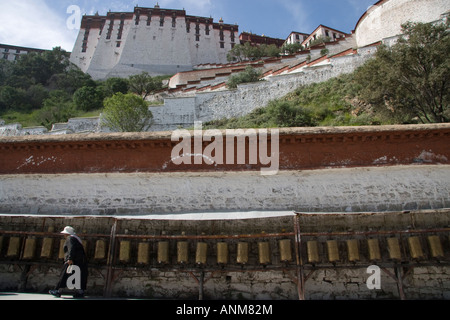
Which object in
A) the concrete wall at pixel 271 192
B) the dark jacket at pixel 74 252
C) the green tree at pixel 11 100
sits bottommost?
the dark jacket at pixel 74 252

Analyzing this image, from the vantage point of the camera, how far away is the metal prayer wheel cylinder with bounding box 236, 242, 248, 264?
6.13 metres

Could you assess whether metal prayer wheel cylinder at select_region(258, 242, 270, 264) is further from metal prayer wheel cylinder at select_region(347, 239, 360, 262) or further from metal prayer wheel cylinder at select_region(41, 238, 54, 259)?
metal prayer wheel cylinder at select_region(41, 238, 54, 259)

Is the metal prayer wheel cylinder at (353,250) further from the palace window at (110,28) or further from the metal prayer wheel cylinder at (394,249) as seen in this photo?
the palace window at (110,28)

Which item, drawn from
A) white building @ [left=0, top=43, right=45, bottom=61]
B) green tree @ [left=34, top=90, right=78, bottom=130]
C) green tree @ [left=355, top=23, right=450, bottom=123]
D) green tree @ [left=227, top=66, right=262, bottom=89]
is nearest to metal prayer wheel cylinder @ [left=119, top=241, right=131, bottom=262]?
green tree @ [left=355, top=23, right=450, bottom=123]

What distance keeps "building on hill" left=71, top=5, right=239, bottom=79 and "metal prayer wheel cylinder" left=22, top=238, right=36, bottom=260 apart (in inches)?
1835

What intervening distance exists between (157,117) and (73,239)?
63.3 ft

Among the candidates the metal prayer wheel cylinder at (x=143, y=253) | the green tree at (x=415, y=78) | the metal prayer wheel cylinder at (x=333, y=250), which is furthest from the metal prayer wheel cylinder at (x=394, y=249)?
the green tree at (x=415, y=78)

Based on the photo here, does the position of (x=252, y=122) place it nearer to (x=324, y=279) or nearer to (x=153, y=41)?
(x=324, y=279)

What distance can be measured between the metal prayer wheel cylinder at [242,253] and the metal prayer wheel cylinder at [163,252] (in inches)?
55.7

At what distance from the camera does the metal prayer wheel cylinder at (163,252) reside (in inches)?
247

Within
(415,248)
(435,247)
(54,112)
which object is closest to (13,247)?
(415,248)

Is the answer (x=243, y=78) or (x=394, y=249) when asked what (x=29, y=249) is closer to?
(x=394, y=249)
